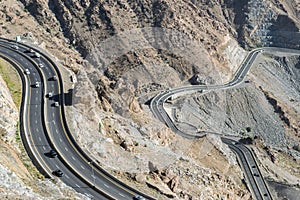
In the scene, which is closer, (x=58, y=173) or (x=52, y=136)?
(x=58, y=173)

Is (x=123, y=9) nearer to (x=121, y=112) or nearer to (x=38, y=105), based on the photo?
(x=121, y=112)

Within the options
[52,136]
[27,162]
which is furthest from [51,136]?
[27,162]

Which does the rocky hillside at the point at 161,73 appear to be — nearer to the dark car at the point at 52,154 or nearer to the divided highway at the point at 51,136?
the divided highway at the point at 51,136

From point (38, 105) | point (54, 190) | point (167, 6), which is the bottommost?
point (54, 190)

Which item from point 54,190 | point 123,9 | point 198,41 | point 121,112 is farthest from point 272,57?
point 54,190

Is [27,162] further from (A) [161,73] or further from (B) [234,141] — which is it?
(A) [161,73]

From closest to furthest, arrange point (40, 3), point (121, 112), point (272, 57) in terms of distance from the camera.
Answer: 1. point (121, 112)
2. point (40, 3)
3. point (272, 57)
